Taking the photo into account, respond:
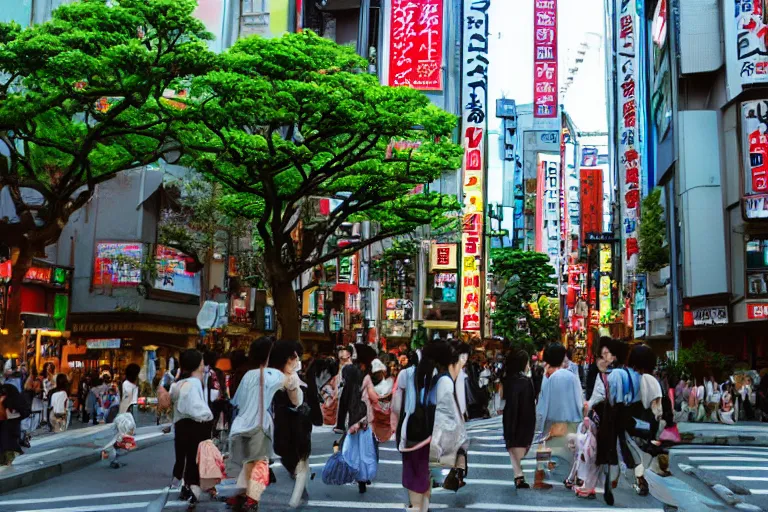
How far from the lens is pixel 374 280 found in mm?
61281

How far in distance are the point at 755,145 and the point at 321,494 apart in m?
25.0

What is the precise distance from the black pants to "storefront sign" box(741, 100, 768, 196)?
2568cm

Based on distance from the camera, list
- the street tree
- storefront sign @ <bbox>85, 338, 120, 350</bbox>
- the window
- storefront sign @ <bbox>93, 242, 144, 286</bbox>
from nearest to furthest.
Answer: the window < storefront sign @ <bbox>85, 338, 120, 350</bbox> < storefront sign @ <bbox>93, 242, 144, 286</bbox> < the street tree

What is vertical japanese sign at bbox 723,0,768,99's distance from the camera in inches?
1253

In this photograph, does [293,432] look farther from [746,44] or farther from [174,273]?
[174,273]

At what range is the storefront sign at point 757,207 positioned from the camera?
31.0 meters

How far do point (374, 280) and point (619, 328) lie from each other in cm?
1557

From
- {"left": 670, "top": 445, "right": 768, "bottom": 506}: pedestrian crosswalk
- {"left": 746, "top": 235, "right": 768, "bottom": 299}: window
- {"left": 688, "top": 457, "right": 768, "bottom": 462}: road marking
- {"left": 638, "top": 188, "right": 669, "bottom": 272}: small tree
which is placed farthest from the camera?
{"left": 638, "top": 188, "right": 669, "bottom": 272}: small tree

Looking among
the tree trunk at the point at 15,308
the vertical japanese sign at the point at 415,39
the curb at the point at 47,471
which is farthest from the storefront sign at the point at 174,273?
the curb at the point at 47,471

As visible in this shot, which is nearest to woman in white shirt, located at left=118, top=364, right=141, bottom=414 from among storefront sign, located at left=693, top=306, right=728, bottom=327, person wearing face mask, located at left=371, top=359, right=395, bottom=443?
person wearing face mask, located at left=371, top=359, right=395, bottom=443

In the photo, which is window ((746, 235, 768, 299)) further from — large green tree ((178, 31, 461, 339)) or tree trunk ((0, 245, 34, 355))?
tree trunk ((0, 245, 34, 355))

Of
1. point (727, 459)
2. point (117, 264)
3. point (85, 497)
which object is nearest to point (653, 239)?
point (117, 264)

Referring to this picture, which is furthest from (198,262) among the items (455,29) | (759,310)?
(455,29)

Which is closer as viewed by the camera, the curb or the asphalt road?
the asphalt road
